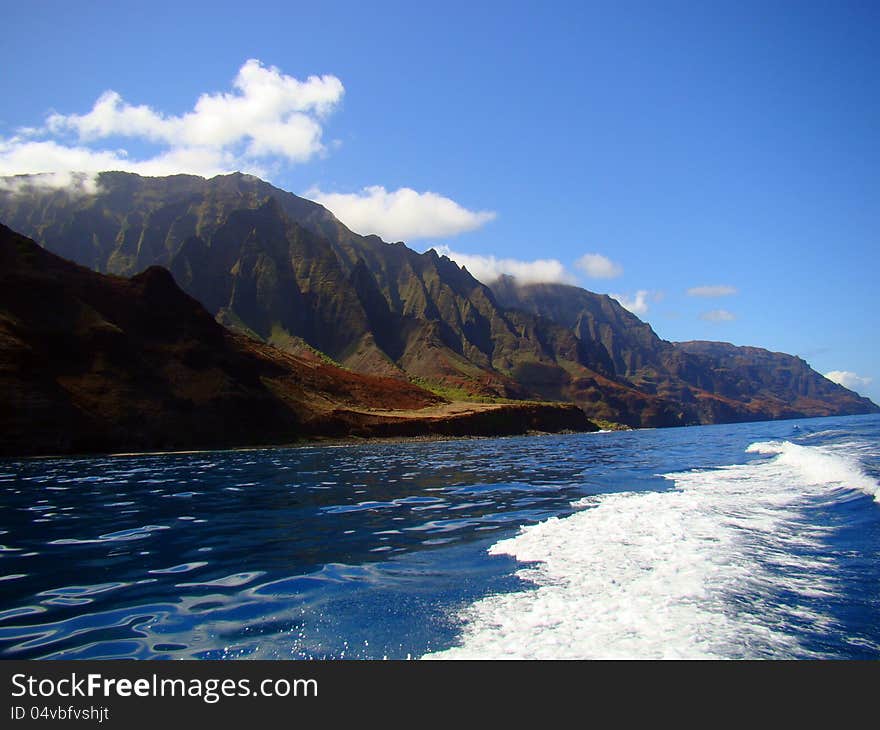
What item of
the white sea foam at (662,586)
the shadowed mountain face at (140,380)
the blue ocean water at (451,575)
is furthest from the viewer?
the shadowed mountain face at (140,380)

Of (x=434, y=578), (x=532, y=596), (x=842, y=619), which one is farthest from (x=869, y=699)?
(x=434, y=578)

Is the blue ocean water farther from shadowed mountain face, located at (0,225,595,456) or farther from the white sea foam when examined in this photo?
shadowed mountain face, located at (0,225,595,456)

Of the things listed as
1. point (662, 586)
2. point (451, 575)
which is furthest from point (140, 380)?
point (662, 586)

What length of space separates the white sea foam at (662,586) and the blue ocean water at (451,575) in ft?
0.16

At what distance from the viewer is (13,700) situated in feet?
19.6

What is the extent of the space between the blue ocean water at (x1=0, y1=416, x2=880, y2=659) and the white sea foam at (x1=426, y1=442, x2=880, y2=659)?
5 centimetres

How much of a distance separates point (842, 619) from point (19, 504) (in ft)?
91.3

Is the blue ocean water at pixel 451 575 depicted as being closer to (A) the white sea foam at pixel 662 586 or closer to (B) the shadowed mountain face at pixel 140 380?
(A) the white sea foam at pixel 662 586

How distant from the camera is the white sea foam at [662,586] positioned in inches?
302

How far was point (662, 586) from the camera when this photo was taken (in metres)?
10.1

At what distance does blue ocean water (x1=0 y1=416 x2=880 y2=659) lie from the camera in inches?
309

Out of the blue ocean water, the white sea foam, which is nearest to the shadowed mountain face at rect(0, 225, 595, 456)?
the blue ocean water

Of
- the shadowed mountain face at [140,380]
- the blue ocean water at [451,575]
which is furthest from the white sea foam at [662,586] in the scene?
the shadowed mountain face at [140,380]

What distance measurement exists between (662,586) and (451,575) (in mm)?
4031
